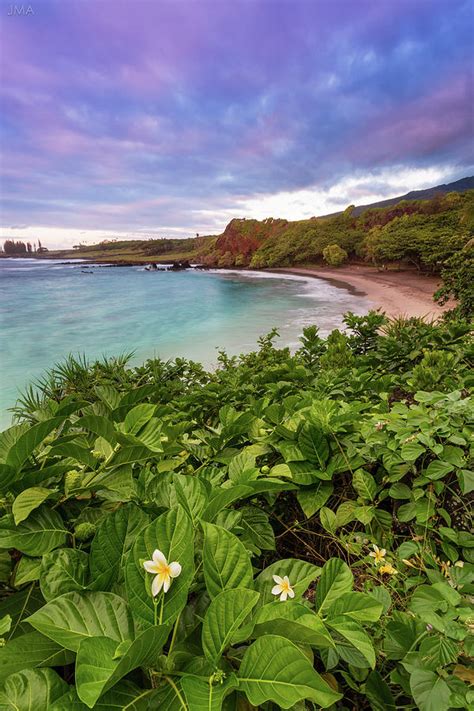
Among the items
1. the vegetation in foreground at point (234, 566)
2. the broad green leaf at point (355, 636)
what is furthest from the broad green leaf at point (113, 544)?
the broad green leaf at point (355, 636)

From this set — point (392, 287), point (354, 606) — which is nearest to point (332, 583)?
point (354, 606)

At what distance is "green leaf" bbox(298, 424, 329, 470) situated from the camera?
2.43 ft

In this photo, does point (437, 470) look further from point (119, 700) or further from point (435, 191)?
point (435, 191)

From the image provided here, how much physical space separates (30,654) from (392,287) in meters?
11.2

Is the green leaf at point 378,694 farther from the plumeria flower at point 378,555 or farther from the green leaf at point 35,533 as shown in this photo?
the green leaf at point 35,533

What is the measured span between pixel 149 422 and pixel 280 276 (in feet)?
53.4

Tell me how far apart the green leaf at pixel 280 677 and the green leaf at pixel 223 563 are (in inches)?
2.4

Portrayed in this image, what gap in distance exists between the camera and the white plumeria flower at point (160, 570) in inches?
12.5


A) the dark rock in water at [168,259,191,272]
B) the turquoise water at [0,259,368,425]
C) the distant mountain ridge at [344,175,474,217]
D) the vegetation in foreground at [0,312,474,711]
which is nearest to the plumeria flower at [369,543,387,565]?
the vegetation in foreground at [0,312,474,711]

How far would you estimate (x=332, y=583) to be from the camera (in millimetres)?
411

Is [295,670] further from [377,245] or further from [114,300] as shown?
[114,300]

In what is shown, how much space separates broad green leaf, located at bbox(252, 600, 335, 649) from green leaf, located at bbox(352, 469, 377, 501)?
409 millimetres

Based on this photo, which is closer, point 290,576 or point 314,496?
point 290,576

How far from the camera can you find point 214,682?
0.30 meters
